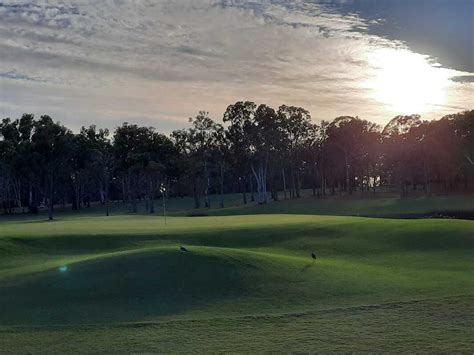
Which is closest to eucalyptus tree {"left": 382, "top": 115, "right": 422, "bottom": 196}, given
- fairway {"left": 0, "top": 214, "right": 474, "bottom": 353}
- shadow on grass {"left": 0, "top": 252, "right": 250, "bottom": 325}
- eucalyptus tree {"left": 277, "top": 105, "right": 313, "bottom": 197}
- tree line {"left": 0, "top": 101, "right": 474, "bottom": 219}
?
tree line {"left": 0, "top": 101, "right": 474, "bottom": 219}

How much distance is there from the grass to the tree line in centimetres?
6557

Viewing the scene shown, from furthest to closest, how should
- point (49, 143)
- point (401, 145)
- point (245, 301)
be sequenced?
point (401, 145)
point (49, 143)
point (245, 301)

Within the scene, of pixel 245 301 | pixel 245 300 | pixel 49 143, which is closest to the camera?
pixel 245 301

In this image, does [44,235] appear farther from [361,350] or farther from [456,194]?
[456,194]

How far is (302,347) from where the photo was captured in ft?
35.5

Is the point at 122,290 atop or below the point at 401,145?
below

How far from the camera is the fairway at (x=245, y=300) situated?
11531 millimetres

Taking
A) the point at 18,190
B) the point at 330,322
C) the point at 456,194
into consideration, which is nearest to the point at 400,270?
the point at 330,322

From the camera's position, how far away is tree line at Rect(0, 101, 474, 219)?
289ft

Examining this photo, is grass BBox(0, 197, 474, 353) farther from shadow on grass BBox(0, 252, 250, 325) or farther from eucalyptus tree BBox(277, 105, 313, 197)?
eucalyptus tree BBox(277, 105, 313, 197)

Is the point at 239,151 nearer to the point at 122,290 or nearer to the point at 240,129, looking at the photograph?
the point at 240,129

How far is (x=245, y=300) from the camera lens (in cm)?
1556

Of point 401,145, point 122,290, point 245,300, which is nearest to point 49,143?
point 401,145

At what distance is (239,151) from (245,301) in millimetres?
83490
